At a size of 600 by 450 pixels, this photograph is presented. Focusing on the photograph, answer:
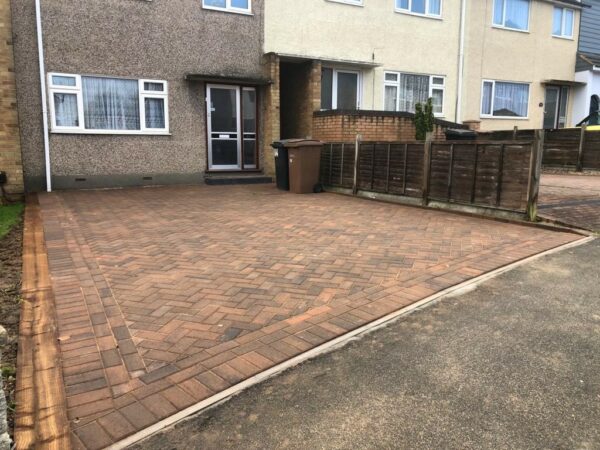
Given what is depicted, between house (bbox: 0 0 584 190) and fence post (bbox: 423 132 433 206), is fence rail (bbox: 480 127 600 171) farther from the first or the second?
fence post (bbox: 423 132 433 206)

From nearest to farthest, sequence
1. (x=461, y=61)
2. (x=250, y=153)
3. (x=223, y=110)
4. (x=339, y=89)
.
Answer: (x=223, y=110), (x=250, y=153), (x=339, y=89), (x=461, y=61)

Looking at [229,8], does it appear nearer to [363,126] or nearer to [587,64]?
[363,126]

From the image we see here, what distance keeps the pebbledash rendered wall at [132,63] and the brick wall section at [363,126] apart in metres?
2.27

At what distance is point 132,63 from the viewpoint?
1176 centimetres

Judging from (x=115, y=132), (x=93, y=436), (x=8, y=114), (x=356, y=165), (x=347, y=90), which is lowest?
(x=93, y=436)

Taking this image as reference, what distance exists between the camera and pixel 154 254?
5.57 m

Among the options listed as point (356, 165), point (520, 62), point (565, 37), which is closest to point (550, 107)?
point (565, 37)

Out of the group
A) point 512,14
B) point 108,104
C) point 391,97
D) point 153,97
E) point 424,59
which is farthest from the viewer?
point 512,14

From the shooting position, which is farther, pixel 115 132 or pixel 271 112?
pixel 271 112

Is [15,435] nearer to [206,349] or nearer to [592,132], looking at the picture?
[206,349]

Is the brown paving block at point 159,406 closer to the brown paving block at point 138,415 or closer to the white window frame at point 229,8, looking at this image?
the brown paving block at point 138,415

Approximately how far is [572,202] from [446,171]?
8.67ft

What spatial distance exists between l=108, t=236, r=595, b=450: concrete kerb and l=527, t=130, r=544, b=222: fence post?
8.03ft

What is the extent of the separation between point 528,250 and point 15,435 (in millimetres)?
5507
